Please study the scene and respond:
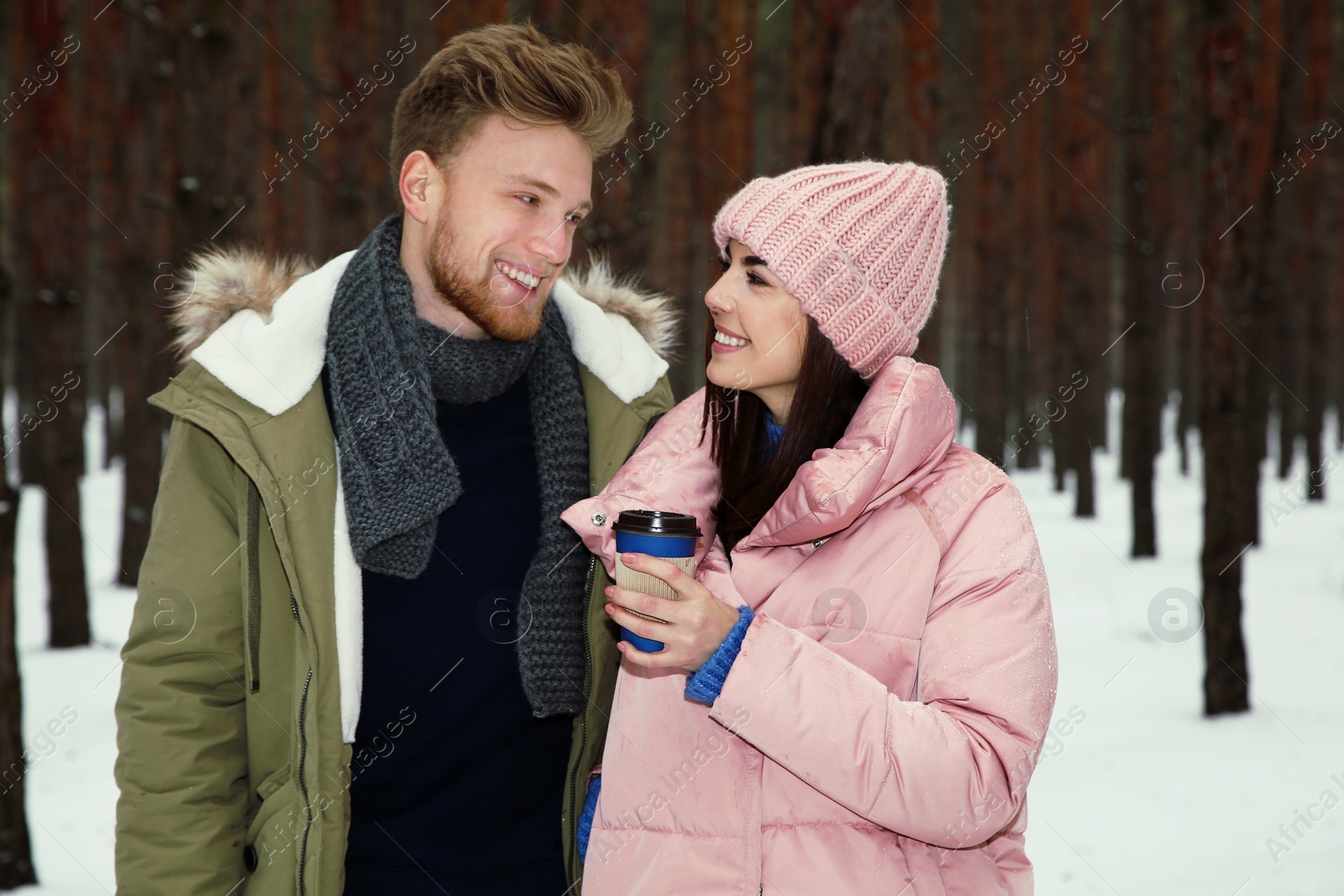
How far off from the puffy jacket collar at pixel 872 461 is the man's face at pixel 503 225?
0.81 meters

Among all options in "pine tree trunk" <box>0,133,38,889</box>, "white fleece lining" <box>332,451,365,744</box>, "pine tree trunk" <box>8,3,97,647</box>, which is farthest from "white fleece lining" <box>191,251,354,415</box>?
"pine tree trunk" <box>8,3,97,647</box>

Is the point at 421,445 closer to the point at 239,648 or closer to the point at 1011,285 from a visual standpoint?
the point at 239,648

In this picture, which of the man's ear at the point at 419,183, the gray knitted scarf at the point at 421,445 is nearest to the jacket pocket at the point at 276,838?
the gray knitted scarf at the point at 421,445

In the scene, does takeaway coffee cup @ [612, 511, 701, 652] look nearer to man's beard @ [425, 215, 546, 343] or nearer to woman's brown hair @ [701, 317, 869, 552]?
woman's brown hair @ [701, 317, 869, 552]

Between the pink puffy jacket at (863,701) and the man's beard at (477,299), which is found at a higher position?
the man's beard at (477,299)

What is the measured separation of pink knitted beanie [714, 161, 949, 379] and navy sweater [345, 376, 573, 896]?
0.84 metres

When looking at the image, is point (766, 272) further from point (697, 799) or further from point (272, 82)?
point (272, 82)

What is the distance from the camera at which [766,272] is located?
221cm

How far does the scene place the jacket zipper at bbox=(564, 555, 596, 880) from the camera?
237 cm

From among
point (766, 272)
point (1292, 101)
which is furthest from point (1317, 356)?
point (766, 272)

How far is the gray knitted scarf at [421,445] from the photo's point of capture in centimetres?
224

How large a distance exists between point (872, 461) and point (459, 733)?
109cm

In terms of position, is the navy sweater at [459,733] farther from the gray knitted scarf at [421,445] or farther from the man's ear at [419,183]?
the man's ear at [419,183]

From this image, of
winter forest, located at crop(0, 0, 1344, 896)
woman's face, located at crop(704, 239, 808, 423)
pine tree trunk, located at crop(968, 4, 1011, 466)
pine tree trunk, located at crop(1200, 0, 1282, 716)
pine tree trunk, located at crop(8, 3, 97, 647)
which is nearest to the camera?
woman's face, located at crop(704, 239, 808, 423)
